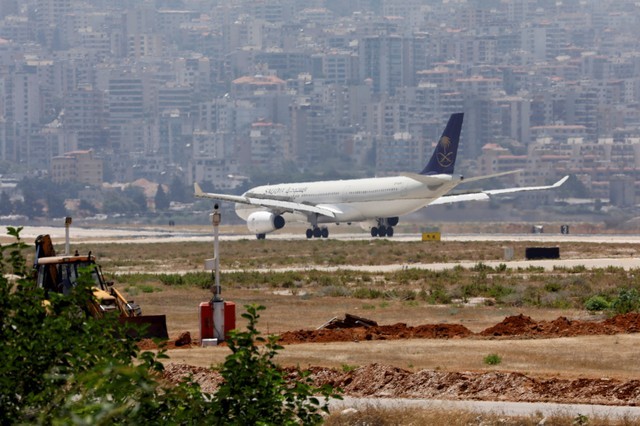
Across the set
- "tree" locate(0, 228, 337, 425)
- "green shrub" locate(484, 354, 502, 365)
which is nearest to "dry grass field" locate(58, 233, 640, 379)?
"green shrub" locate(484, 354, 502, 365)

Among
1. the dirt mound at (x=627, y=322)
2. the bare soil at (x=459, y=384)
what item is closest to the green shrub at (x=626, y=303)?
the dirt mound at (x=627, y=322)

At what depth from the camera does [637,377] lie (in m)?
26.7

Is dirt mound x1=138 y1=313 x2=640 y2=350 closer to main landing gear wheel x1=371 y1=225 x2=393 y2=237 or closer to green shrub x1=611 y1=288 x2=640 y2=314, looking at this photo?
green shrub x1=611 y1=288 x2=640 y2=314

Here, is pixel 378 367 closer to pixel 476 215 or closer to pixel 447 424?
pixel 447 424

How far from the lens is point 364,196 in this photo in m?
107

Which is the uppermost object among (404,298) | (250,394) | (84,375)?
(84,375)

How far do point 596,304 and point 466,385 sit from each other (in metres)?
16.7

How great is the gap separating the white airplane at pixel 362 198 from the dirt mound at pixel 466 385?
253 ft

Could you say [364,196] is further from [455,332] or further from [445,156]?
[455,332]

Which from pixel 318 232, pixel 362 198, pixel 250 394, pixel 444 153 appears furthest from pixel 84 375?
pixel 318 232

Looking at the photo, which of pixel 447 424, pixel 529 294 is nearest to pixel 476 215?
pixel 529 294

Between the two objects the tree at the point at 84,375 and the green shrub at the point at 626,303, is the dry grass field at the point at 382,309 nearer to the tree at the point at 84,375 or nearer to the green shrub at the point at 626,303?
the green shrub at the point at 626,303

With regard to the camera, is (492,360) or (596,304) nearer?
(492,360)

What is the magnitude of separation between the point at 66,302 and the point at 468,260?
2323 inches
